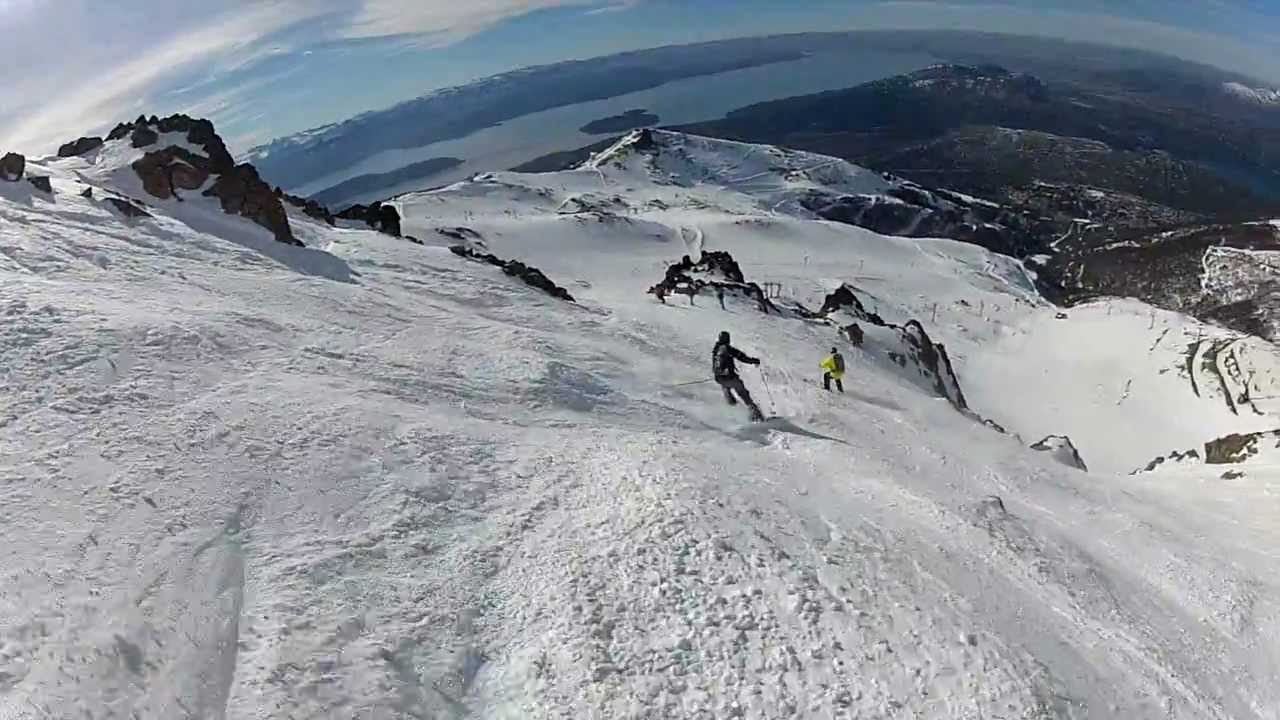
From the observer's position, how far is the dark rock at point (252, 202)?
33.6m

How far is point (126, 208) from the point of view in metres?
27.6

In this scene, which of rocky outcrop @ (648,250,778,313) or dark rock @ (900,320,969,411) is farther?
rocky outcrop @ (648,250,778,313)

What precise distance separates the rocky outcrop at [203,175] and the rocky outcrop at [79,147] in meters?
0.34

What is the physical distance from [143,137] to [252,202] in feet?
36.3

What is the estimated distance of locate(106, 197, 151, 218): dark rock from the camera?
90.1ft

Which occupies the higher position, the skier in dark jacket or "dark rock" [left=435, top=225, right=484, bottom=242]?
the skier in dark jacket

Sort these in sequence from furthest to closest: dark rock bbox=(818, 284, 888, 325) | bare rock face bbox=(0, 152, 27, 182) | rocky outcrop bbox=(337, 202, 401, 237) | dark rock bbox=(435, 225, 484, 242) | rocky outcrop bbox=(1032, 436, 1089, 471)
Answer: dark rock bbox=(435, 225, 484, 242) < dark rock bbox=(818, 284, 888, 325) < rocky outcrop bbox=(337, 202, 401, 237) < rocky outcrop bbox=(1032, 436, 1089, 471) < bare rock face bbox=(0, 152, 27, 182)

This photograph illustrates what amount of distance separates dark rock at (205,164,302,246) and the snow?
567 centimetres

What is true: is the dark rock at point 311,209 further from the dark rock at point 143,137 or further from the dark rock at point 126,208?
the dark rock at point 126,208

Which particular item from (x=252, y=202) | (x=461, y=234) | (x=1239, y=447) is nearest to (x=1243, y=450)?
(x=1239, y=447)

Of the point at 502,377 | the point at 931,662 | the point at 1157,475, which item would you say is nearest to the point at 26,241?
the point at 502,377

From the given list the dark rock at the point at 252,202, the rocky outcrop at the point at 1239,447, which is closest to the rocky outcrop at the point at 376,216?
the dark rock at the point at 252,202

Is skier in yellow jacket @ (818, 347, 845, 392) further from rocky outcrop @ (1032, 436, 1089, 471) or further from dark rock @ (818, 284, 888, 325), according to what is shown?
dark rock @ (818, 284, 888, 325)

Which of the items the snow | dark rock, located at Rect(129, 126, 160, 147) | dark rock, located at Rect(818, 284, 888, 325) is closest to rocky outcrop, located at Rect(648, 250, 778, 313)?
dark rock, located at Rect(818, 284, 888, 325)
